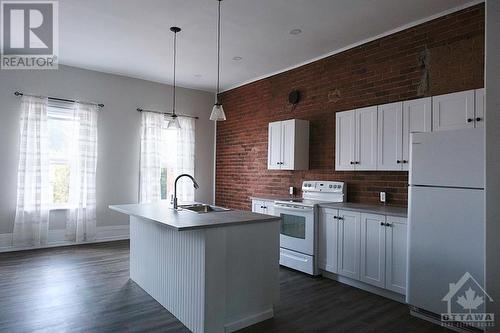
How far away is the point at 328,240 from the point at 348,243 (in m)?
0.27

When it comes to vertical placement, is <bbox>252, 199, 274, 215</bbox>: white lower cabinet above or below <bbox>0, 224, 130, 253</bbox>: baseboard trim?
above

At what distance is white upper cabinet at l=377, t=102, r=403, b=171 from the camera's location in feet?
11.5

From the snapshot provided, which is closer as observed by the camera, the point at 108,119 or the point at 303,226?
the point at 303,226

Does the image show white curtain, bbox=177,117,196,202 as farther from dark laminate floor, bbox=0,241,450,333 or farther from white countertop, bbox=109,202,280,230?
white countertop, bbox=109,202,280,230

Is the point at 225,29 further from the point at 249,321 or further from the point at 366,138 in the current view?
the point at 249,321

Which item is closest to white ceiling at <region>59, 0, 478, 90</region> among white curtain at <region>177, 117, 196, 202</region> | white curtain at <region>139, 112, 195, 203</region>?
white curtain at <region>139, 112, 195, 203</region>

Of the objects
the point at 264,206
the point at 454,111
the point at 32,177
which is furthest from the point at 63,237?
the point at 454,111

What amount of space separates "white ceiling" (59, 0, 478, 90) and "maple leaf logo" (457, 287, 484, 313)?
263cm

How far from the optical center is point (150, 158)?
5918 millimetres

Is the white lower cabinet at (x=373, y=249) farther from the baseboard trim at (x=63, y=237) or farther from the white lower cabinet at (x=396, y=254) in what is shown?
the baseboard trim at (x=63, y=237)

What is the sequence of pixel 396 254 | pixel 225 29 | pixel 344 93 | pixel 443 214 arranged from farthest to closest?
pixel 344 93 < pixel 225 29 < pixel 396 254 < pixel 443 214

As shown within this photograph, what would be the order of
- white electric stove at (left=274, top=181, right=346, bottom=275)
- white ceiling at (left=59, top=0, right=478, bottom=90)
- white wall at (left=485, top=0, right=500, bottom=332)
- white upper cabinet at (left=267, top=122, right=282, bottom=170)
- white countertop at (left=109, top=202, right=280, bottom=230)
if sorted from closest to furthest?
white wall at (left=485, top=0, right=500, bottom=332) → white countertop at (left=109, top=202, right=280, bottom=230) → white ceiling at (left=59, top=0, right=478, bottom=90) → white electric stove at (left=274, top=181, right=346, bottom=275) → white upper cabinet at (left=267, top=122, right=282, bottom=170)

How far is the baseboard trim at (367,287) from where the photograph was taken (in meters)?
3.22
